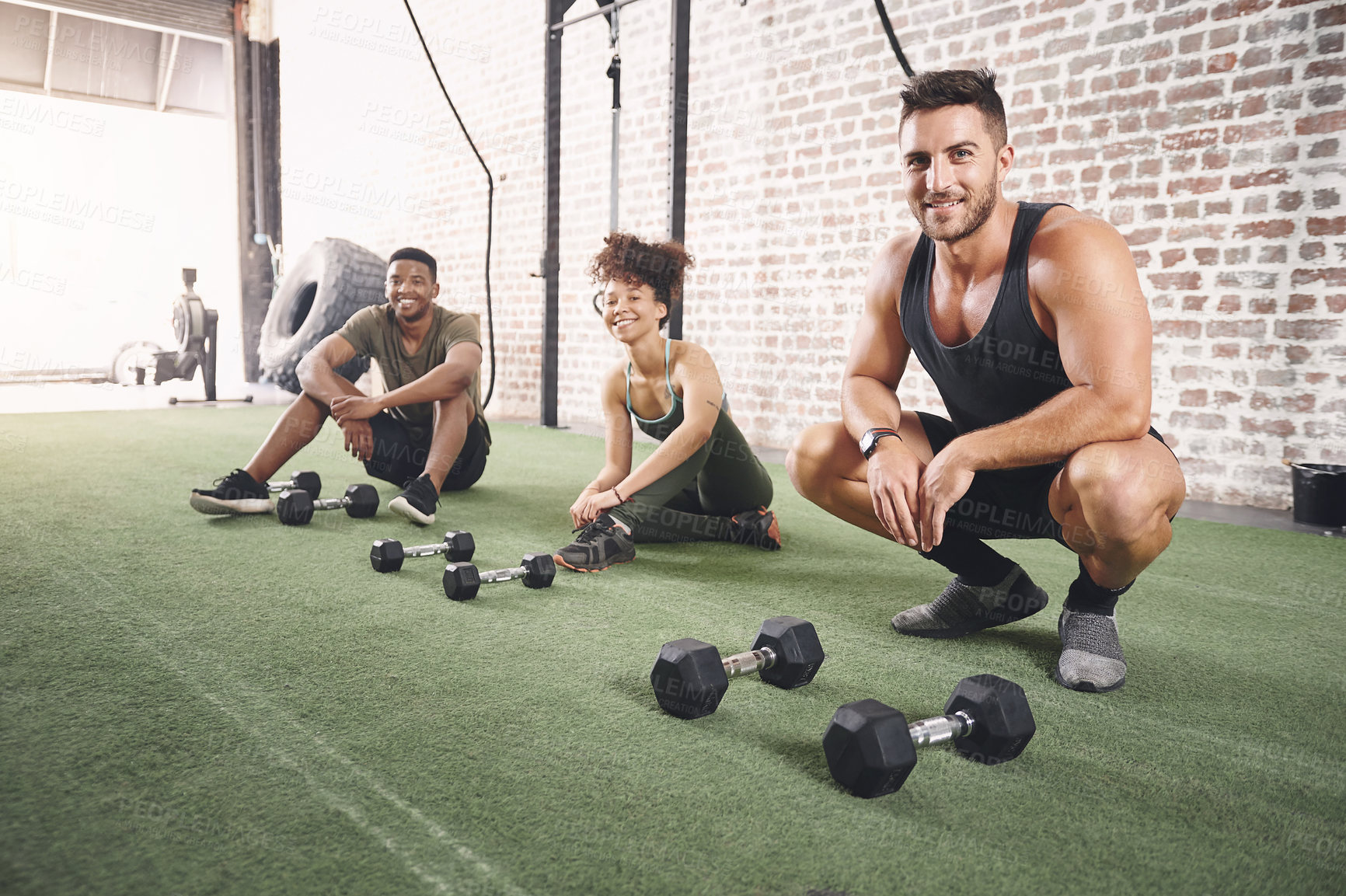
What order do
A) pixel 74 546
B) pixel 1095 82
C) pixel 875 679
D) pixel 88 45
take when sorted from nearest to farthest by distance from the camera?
pixel 875 679 < pixel 74 546 < pixel 1095 82 < pixel 88 45

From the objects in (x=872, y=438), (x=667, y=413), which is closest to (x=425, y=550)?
(x=667, y=413)

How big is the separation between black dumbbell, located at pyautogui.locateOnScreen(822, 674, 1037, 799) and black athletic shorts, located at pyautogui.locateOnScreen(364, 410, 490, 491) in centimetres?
226

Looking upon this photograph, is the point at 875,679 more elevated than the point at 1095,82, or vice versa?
the point at 1095,82

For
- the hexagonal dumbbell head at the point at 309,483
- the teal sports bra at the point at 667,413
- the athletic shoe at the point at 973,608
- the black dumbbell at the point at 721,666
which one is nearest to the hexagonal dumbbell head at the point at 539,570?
the teal sports bra at the point at 667,413

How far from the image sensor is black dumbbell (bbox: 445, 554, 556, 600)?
1.94m

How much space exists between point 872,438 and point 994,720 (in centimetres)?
59

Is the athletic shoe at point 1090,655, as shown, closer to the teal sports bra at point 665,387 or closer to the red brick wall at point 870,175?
the teal sports bra at point 665,387

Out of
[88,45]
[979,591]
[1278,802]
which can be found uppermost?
[88,45]

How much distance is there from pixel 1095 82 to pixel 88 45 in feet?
31.1

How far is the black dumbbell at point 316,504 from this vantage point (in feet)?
8.82

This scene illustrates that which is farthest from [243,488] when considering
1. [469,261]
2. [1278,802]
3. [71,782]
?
[469,261]

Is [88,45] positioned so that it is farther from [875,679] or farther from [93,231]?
[875,679]

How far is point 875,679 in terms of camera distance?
5.10 ft

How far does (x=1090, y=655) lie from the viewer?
157 cm
